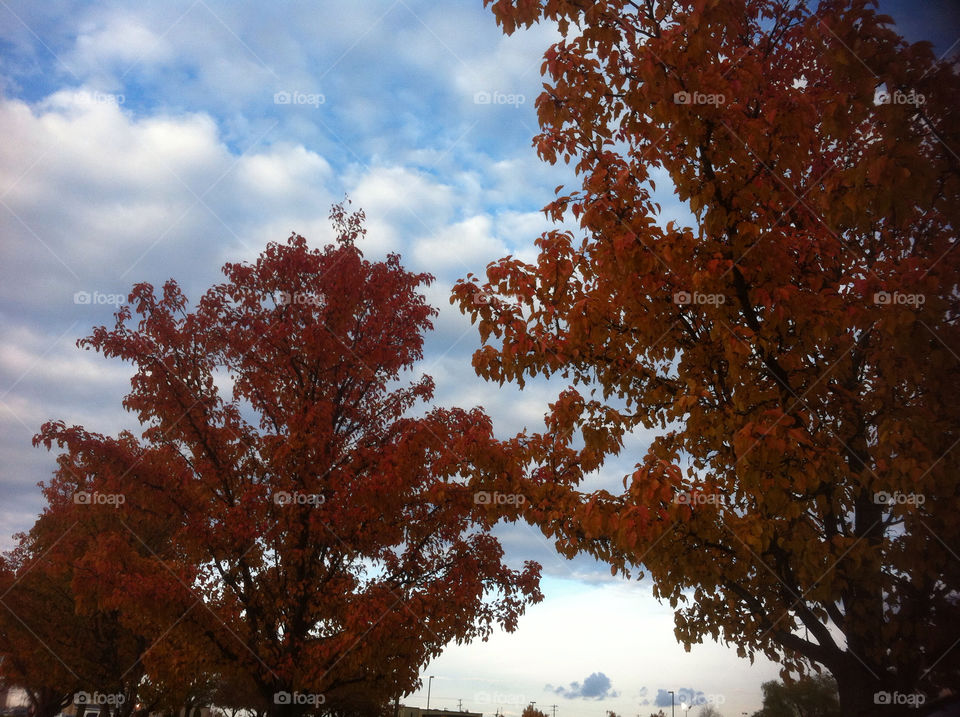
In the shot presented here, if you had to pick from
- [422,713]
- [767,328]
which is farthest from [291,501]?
[422,713]

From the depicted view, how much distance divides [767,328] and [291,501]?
21.7 feet

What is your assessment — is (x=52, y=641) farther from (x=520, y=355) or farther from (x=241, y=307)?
(x=520, y=355)

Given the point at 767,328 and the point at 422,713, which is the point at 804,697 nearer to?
the point at 767,328

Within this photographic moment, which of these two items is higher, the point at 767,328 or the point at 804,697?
the point at 767,328

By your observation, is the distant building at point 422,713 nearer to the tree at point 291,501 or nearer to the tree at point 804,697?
the tree at point 804,697

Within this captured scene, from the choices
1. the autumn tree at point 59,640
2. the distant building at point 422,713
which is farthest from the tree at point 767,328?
the distant building at point 422,713

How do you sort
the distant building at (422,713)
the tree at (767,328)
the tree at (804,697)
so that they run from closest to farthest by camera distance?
the tree at (767,328)
the tree at (804,697)
the distant building at (422,713)

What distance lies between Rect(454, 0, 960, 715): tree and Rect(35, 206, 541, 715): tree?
2881 millimetres

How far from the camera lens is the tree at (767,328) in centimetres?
431

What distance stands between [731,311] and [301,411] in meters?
6.39

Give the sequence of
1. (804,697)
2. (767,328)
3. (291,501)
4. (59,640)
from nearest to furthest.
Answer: (767,328)
(291,501)
(804,697)
(59,640)

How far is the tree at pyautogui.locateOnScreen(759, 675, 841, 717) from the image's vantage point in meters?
6.27

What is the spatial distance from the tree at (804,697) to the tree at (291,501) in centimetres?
404

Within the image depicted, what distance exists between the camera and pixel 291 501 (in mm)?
8820
